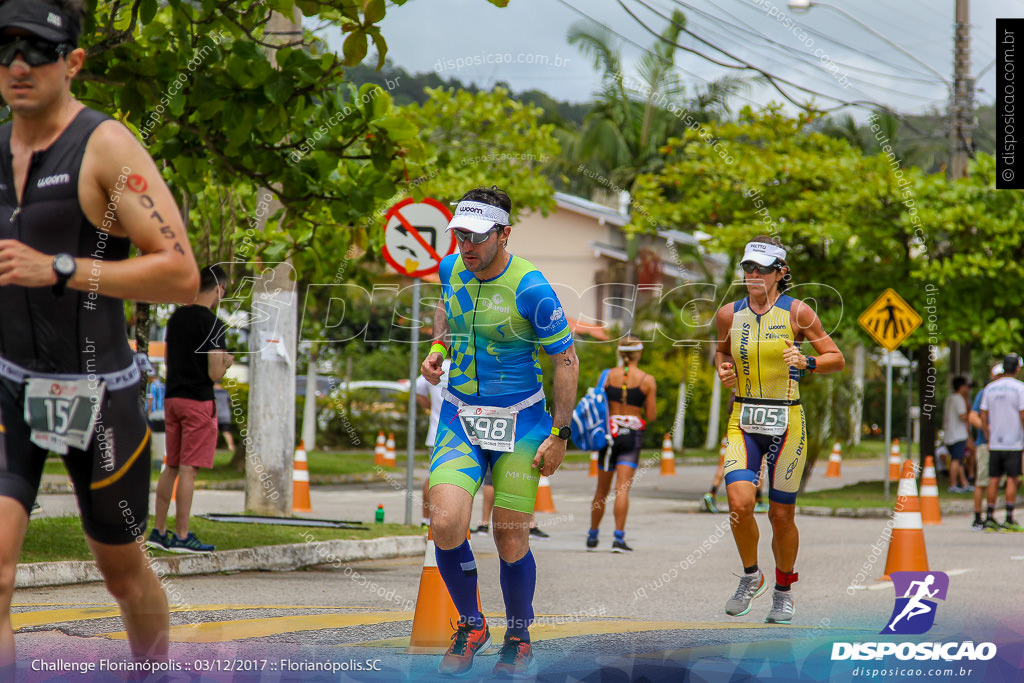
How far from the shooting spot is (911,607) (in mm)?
6031

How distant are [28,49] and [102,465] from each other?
1.22m

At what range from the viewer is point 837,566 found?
10.9 meters

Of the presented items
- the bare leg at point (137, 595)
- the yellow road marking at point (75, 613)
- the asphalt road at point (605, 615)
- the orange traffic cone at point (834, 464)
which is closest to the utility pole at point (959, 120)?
the asphalt road at point (605, 615)

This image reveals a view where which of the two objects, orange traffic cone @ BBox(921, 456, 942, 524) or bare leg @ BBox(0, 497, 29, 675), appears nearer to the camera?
bare leg @ BBox(0, 497, 29, 675)

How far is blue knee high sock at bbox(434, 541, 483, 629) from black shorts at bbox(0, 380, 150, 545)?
178cm

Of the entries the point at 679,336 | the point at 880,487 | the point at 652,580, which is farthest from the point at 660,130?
the point at 652,580

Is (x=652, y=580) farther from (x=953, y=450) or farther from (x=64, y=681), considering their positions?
(x=953, y=450)

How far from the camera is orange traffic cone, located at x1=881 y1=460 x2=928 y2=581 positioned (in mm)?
8477

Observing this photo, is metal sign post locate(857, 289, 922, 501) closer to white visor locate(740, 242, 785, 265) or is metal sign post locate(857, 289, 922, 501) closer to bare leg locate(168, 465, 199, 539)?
white visor locate(740, 242, 785, 265)

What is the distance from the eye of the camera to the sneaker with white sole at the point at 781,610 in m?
7.08

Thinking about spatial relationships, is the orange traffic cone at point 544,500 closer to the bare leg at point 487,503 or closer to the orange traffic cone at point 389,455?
the bare leg at point 487,503

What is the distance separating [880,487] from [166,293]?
Answer: 69.3 feet

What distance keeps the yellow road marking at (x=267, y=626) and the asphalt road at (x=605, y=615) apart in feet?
0.05

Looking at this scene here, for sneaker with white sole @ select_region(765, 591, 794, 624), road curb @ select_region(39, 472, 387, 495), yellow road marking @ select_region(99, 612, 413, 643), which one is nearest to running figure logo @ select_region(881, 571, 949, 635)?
sneaker with white sole @ select_region(765, 591, 794, 624)
